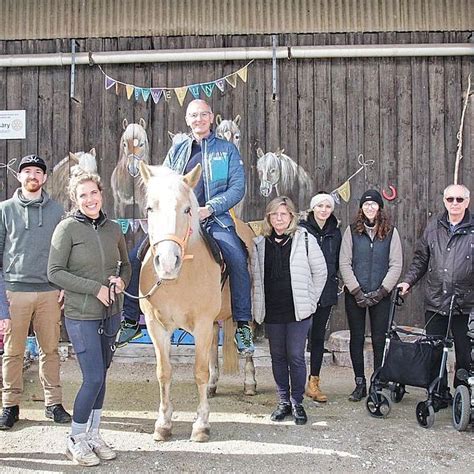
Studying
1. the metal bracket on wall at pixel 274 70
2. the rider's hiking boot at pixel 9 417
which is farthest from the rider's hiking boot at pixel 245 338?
the metal bracket on wall at pixel 274 70

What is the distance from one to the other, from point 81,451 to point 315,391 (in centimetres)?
231

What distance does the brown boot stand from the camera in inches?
206

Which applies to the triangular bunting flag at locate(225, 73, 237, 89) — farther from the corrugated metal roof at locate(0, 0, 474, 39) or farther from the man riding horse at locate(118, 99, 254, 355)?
the man riding horse at locate(118, 99, 254, 355)

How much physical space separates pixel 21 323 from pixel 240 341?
1.74m

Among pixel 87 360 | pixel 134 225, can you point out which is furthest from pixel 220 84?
pixel 87 360

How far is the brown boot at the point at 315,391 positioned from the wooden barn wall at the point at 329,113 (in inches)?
74.1

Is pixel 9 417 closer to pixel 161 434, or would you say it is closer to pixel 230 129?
pixel 161 434

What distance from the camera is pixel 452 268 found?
188 inches

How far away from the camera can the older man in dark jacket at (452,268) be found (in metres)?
4.76

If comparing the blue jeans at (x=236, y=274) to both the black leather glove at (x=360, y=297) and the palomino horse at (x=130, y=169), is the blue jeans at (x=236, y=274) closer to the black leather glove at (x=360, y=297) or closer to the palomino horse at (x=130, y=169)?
the black leather glove at (x=360, y=297)

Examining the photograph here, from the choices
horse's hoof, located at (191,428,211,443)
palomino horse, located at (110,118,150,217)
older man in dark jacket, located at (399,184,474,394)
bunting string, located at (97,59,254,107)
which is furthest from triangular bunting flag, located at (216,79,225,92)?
horse's hoof, located at (191,428,211,443)

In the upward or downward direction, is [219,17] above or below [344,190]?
above

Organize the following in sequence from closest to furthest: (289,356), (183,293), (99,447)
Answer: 1. (99,447)
2. (183,293)
3. (289,356)

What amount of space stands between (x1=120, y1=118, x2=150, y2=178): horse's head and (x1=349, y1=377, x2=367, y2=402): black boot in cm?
378
